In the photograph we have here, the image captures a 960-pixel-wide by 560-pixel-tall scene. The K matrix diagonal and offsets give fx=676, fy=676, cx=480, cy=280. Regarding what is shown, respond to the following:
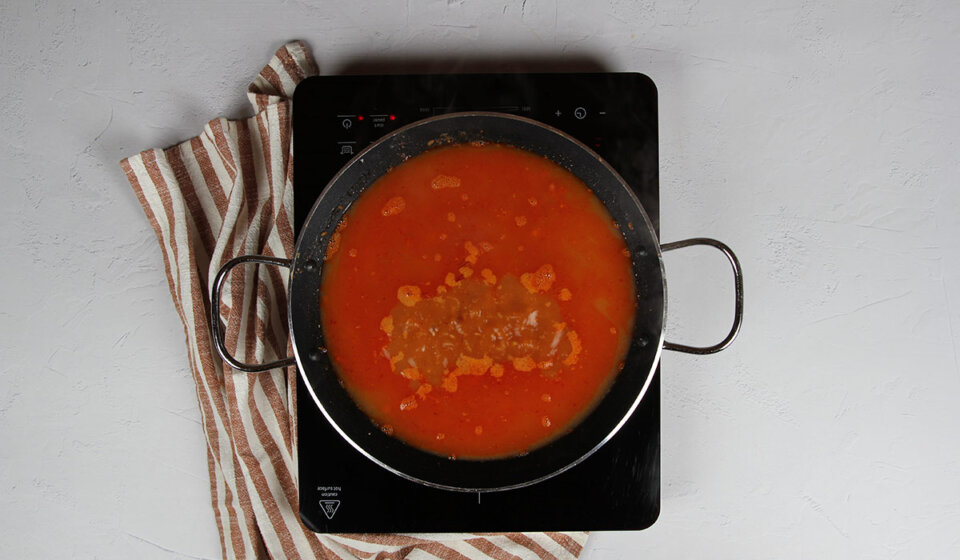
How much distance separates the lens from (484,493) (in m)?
0.80

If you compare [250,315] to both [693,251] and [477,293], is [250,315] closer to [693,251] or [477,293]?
[477,293]

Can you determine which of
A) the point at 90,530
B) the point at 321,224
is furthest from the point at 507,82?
the point at 90,530

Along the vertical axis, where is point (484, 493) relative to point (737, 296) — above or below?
below

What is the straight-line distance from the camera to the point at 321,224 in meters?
0.72

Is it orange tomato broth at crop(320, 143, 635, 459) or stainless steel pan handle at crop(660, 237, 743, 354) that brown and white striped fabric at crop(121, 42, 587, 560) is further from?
stainless steel pan handle at crop(660, 237, 743, 354)

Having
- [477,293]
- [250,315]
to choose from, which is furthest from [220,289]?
[477,293]

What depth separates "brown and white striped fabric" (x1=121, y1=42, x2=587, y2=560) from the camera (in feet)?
2.62

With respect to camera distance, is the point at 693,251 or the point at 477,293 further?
the point at 693,251

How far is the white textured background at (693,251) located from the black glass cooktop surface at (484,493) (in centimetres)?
6

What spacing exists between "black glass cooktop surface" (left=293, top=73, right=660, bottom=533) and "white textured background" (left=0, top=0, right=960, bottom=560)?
0.21 feet

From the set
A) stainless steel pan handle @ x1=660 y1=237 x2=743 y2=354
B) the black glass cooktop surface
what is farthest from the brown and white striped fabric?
stainless steel pan handle @ x1=660 y1=237 x2=743 y2=354

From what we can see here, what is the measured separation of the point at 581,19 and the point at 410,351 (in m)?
0.45

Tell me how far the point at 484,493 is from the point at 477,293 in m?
0.25

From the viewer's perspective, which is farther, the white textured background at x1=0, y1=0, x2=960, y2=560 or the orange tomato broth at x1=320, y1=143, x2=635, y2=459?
the white textured background at x1=0, y1=0, x2=960, y2=560
